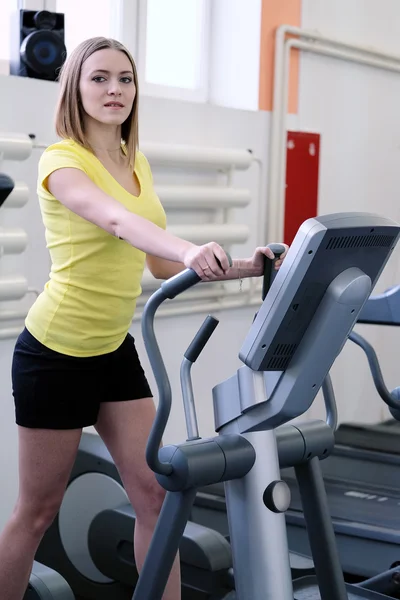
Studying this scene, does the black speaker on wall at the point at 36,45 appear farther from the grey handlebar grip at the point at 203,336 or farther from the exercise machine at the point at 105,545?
the grey handlebar grip at the point at 203,336

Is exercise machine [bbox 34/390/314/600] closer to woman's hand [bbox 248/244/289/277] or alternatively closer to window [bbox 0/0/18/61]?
woman's hand [bbox 248/244/289/277]

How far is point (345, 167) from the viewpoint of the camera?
425 cm

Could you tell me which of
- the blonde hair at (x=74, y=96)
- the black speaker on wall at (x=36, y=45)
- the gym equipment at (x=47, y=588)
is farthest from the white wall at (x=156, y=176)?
the blonde hair at (x=74, y=96)

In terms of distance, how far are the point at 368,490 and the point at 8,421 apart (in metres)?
1.36

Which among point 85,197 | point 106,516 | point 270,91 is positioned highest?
point 270,91

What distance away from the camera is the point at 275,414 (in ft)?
5.54

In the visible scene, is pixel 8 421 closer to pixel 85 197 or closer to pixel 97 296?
pixel 97 296

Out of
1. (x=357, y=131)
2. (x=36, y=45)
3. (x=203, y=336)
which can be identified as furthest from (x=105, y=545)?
(x=357, y=131)

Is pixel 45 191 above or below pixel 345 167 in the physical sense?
below

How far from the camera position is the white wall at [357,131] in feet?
13.3

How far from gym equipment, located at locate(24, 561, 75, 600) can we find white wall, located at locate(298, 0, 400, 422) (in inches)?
83.1

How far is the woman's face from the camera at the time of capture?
1.96 m

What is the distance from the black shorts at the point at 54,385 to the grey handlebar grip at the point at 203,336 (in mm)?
268

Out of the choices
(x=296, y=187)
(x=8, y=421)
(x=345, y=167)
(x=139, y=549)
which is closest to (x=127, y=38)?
(x=296, y=187)
